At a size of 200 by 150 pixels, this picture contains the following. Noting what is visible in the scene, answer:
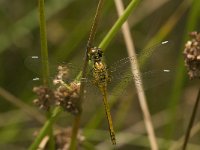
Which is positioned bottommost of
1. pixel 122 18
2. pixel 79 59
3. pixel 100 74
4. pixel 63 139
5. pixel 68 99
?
pixel 63 139

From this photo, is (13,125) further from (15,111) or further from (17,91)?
(17,91)

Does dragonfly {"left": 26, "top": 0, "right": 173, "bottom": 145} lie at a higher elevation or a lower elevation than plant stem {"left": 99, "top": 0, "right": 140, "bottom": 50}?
lower

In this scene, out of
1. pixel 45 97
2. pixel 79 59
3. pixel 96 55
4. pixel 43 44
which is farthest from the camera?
pixel 79 59

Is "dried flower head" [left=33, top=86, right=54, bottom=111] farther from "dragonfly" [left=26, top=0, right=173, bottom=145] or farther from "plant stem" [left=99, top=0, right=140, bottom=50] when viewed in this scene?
"plant stem" [left=99, top=0, right=140, bottom=50]

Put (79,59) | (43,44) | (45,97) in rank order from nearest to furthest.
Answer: (43,44) → (45,97) → (79,59)

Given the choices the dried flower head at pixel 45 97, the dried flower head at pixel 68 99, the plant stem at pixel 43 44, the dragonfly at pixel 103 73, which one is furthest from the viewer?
the dragonfly at pixel 103 73

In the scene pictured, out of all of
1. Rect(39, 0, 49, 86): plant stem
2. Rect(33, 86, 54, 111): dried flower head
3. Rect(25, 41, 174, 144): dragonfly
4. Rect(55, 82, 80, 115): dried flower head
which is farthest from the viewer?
Rect(25, 41, 174, 144): dragonfly

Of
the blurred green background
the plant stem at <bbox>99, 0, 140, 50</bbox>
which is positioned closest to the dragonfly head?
the plant stem at <bbox>99, 0, 140, 50</bbox>

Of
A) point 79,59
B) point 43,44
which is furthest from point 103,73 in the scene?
point 79,59

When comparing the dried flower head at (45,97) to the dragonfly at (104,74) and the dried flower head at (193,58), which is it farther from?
the dried flower head at (193,58)

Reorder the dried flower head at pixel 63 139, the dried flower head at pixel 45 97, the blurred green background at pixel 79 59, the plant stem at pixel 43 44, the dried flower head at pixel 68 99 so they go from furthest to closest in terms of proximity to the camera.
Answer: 1. the blurred green background at pixel 79 59
2. the dried flower head at pixel 63 139
3. the dried flower head at pixel 45 97
4. the dried flower head at pixel 68 99
5. the plant stem at pixel 43 44

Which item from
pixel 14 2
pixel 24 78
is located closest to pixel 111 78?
pixel 24 78

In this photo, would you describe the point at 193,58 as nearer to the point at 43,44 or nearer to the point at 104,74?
the point at 104,74

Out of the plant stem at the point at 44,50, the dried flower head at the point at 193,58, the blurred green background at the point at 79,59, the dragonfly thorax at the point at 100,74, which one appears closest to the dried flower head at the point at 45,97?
the plant stem at the point at 44,50
